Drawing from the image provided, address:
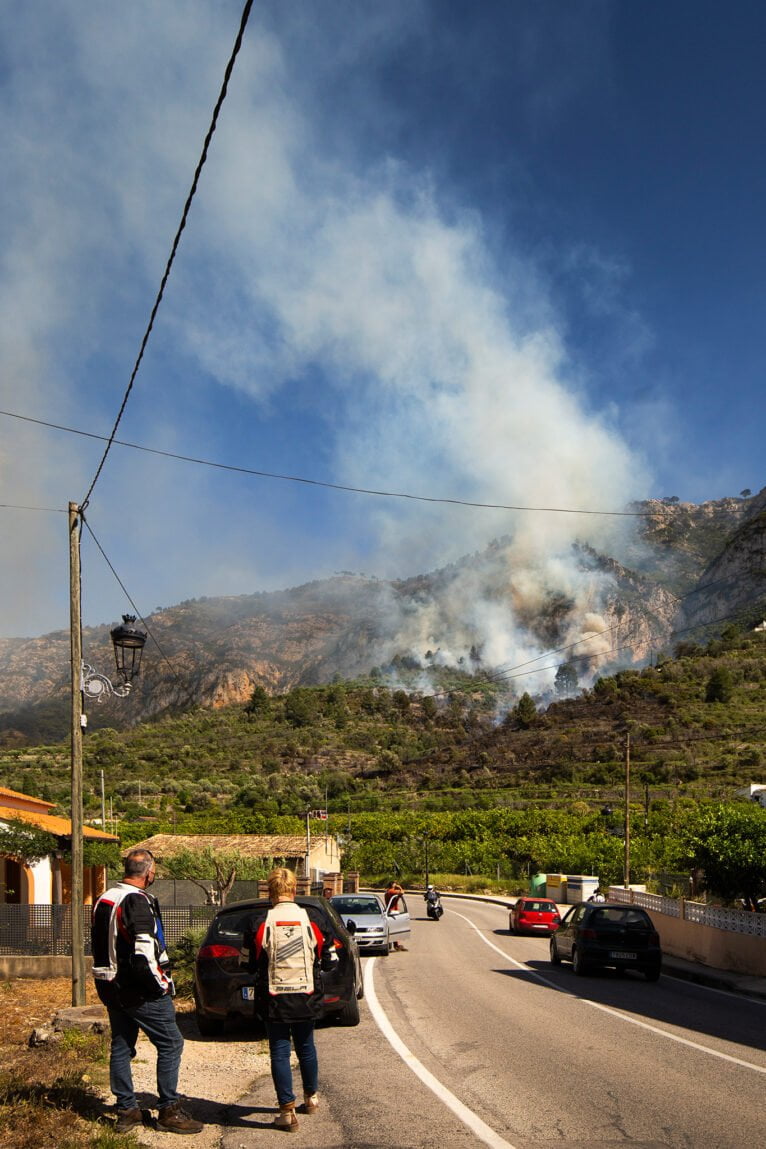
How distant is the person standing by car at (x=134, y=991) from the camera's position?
20.2ft

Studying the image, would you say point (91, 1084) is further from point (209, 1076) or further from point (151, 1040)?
point (151, 1040)

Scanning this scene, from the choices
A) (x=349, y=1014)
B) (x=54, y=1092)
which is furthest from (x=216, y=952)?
(x=54, y=1092)

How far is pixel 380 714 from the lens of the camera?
511 feet

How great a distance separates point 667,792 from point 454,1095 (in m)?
77.0

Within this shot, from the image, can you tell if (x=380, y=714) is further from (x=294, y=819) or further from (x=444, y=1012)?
(x=444, y=1012)

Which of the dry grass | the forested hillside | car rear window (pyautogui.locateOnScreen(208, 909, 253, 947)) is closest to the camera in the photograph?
the dry grass

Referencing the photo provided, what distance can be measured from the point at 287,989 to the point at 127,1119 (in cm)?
122

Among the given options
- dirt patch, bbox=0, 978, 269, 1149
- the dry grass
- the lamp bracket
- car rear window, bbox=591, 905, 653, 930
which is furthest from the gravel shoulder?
car rear window, bbox=591, 905, 653, 930

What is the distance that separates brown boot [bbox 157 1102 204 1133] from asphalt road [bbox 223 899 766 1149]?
25cm

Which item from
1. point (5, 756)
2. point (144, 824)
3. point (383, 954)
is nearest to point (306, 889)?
point (383, 954)

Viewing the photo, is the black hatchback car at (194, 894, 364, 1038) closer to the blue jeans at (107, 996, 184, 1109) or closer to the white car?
the blue jeans at (107, 996, 184, 1109)

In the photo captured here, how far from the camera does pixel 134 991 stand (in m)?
6.19

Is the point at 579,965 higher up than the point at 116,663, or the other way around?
the point at 116,663

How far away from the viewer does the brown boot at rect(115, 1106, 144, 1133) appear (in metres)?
6.06
